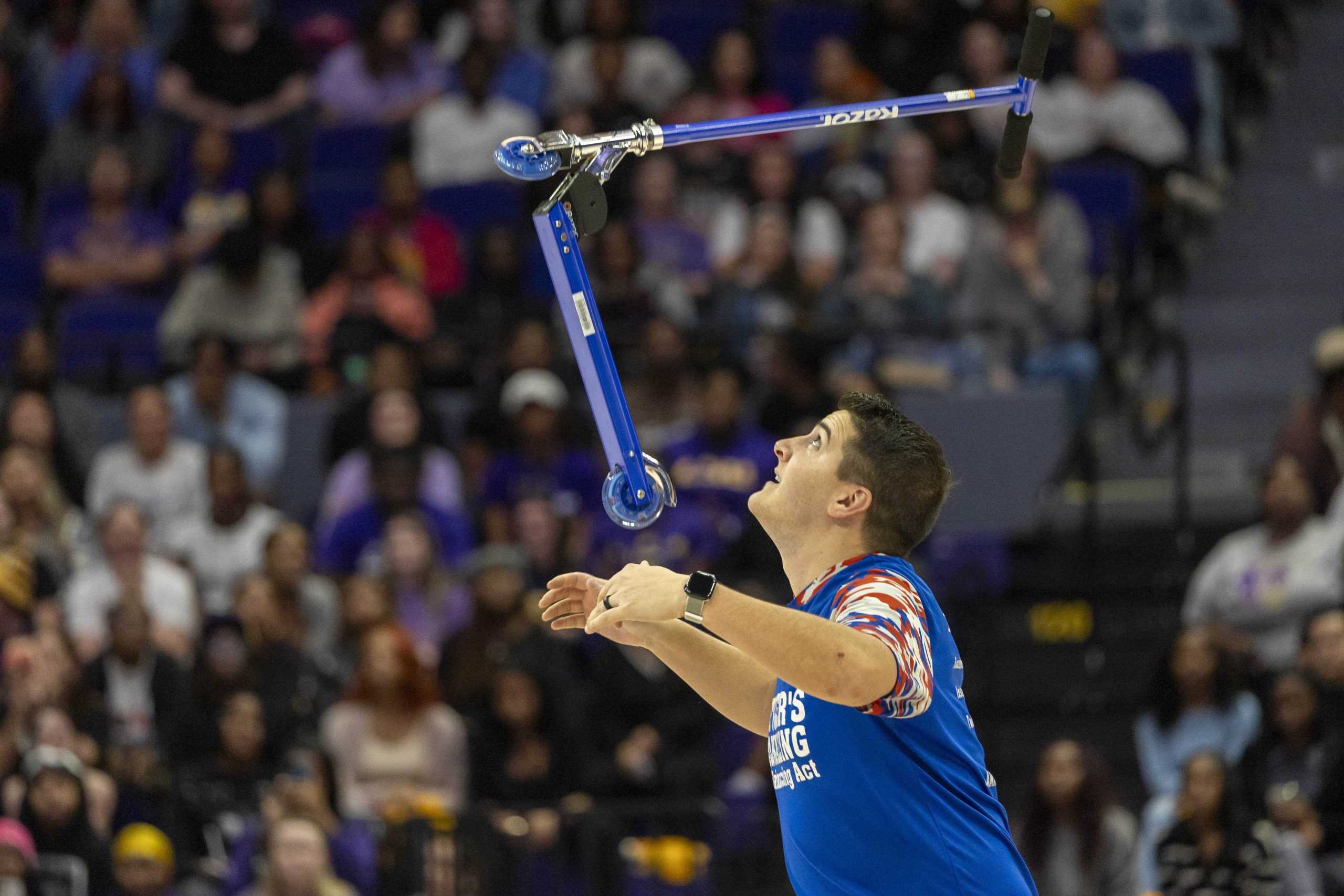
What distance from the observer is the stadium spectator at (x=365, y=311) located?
40.1 feet

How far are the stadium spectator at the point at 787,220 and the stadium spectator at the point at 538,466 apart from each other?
1.65 m

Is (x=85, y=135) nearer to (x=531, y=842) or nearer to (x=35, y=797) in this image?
(x=35, y=797)

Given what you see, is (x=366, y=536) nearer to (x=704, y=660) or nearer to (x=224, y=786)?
(x=224, y=786)

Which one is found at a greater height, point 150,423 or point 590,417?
point 590,417

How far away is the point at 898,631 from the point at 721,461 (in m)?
6.67

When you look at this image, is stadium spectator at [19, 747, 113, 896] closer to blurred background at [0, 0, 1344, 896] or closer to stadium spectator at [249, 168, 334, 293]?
blurred background at [0, 0, 1344, 896]

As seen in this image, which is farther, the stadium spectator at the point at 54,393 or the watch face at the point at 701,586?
the stadium spectator at the point at 54,393

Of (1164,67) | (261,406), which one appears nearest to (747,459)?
(261,406)

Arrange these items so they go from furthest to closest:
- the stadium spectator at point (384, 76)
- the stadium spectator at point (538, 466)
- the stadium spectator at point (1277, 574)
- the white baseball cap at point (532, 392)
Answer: the stadium spectator at point (384, 76), the white baseball cap at point (532, 392), the stadium spectator at point (538, 466), the stadium spectator at point (1277, 574)

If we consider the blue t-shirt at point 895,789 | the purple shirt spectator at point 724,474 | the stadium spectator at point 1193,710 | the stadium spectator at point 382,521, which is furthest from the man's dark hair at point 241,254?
the blue t-shirt at point 895,789

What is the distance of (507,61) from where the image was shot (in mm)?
13906

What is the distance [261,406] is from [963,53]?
5.24 metres

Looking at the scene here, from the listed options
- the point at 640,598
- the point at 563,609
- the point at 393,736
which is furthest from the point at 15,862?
the point at 640,598

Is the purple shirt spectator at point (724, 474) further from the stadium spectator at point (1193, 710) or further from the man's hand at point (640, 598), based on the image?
the man's hand at point (640, 598)
